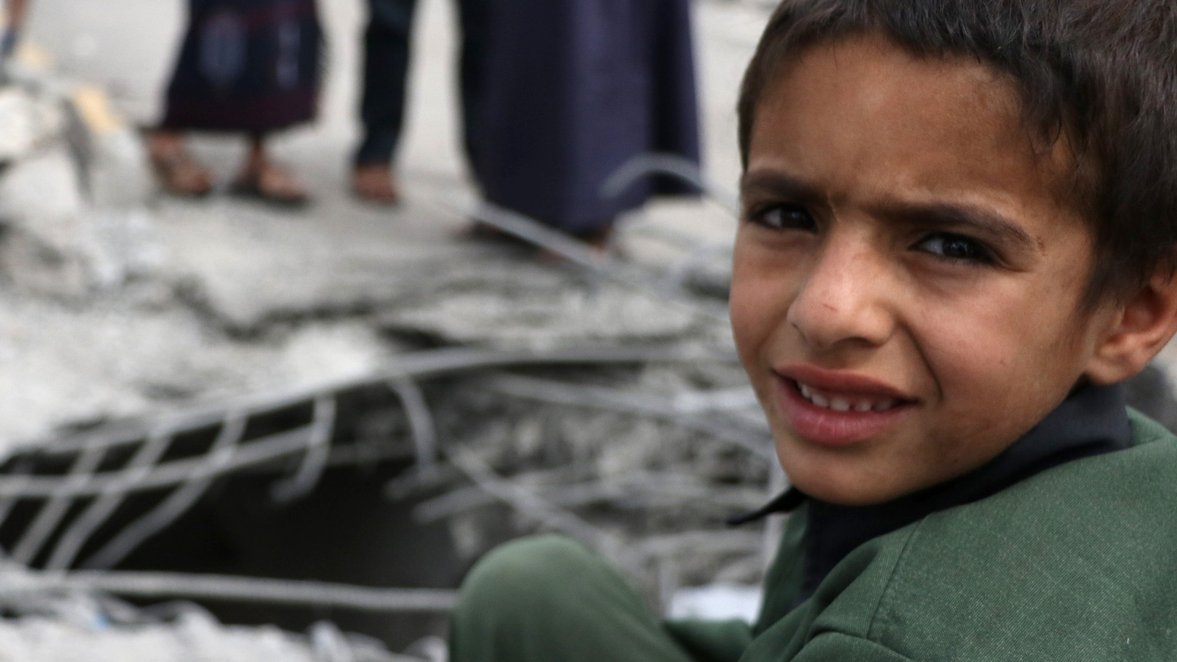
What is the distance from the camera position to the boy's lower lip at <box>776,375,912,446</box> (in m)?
1.04

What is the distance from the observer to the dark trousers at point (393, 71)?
3.40m

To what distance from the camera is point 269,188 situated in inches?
133

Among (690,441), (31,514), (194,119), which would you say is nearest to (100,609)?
(31,514)

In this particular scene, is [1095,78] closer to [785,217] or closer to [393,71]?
[785,217]

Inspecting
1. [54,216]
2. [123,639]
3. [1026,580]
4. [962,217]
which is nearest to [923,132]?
[962,217]

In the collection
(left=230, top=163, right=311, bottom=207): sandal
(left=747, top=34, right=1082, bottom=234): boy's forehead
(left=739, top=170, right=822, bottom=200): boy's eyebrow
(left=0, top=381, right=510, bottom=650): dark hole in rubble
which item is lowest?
(left=0, top=381, right=510, bottom=650): dark hole in rubble

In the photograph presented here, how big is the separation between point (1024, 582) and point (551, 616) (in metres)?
0.58

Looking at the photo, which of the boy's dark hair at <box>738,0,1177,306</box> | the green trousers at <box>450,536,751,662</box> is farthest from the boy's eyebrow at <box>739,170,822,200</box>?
the green trousers at <box>450,536,751,662</box>

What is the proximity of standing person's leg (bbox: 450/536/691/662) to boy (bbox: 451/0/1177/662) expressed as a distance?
32cm

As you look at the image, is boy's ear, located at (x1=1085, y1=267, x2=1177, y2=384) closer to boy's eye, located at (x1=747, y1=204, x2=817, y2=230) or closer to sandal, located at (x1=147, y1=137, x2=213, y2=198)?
boy's eye, located at (x1=747, y1=204, x2=817, y2=230)

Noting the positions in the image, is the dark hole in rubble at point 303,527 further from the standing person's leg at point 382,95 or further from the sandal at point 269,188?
the standing person's leg at point 382,95

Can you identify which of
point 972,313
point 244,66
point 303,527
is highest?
point 972,313

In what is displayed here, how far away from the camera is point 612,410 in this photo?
257 centimetres

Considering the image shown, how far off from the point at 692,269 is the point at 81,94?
2.49 meters
